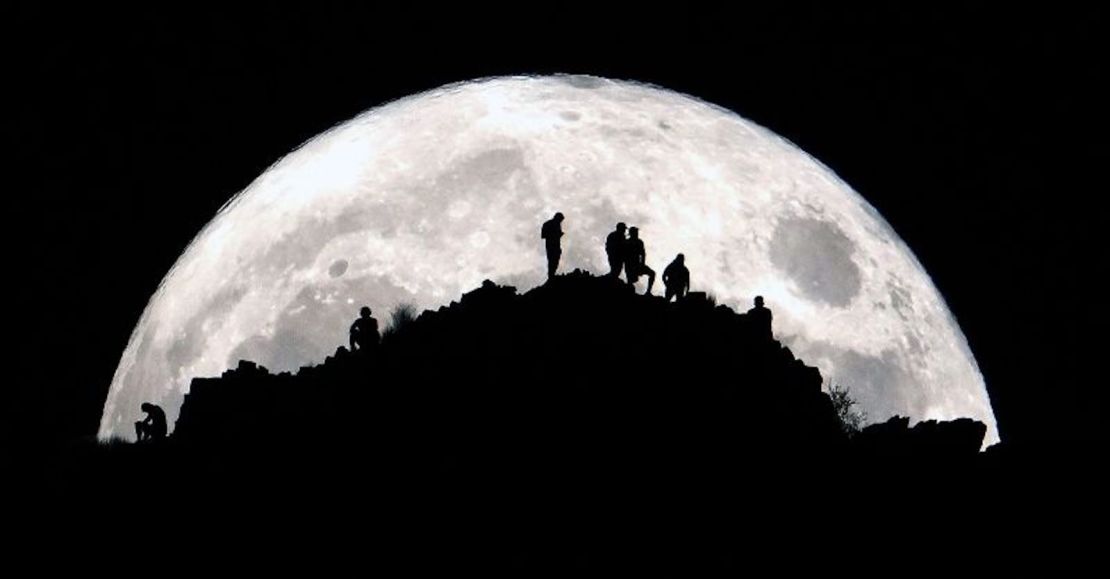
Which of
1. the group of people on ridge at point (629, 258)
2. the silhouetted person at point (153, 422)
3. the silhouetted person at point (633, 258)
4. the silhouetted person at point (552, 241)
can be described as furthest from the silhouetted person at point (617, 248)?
the silhouetted person at point (153, 422)

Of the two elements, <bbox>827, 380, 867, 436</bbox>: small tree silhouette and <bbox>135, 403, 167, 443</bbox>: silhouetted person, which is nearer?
<bbox>135, 403, 167, 443</bbox>: silhouetted person

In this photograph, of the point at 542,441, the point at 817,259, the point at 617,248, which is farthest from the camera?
the point at 817,259

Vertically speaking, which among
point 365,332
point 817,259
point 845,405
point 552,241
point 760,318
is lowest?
point 760,318

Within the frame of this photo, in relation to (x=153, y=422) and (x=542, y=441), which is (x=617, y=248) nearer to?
(x=542, y=441)

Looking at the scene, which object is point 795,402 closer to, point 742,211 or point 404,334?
point 404,334

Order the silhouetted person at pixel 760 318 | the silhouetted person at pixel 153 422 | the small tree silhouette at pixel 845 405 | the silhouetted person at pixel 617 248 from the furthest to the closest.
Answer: the small tree silhouette at pixel 845 405 → the silhouetted person at pixel 153 422 → the silhouetted person at pixel 617 248 → the silhouetted person at pixel 760 318

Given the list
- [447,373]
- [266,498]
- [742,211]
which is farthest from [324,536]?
[742,211]

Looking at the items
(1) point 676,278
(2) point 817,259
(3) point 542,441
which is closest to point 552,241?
(1) point 676,278

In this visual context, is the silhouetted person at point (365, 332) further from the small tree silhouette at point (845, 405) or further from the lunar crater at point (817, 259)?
the lunar crater at point (817, 259)

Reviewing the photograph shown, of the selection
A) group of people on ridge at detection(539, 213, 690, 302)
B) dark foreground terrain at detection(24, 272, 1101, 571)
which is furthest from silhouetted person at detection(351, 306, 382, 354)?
group of people on ridge at detection(539, 213, 690, 302)

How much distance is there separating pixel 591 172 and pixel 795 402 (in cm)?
1766

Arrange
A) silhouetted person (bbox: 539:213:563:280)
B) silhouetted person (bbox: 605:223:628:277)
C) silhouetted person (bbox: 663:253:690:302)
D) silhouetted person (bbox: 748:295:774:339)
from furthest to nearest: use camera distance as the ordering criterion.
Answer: silhouetted person (bbox: 539:213:563:280), silhouetted person (bbox: 663:253:690:302), silhouetted person (bbox: 605:223:628:277), silhouetted person (bbox: 748:295:774:339)

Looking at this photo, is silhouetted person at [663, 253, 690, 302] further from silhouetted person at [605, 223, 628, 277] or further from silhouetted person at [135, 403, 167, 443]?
silhouetted person at [135, 403, 167, 443]

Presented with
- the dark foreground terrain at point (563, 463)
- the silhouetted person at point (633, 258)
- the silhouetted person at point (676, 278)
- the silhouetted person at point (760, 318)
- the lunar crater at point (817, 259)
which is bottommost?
the dark foreground terrain at point (563, 463)
